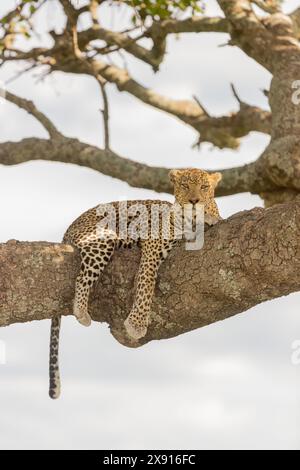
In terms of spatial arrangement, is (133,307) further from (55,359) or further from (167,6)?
(167,6)

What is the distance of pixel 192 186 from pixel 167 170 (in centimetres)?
343

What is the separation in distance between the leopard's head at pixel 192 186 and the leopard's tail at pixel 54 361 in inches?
63.7

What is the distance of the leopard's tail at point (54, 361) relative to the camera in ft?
27.0

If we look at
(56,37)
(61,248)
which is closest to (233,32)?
(56,37)

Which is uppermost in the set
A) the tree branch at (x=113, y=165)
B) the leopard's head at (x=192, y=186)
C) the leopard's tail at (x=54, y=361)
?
the tree branch at (x=113, y=165)

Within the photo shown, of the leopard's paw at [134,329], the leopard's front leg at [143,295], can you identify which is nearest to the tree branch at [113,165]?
the leopard's front leg at [143,295]

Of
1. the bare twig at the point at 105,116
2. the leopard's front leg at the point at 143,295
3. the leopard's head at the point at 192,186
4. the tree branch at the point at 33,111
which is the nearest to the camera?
the leopard's front leg at the point at 143,295

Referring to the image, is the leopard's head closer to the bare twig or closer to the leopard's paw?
the leopard's paw

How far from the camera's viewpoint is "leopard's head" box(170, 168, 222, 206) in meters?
8.04

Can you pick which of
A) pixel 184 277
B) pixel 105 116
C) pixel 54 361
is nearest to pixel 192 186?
pixel 184 277

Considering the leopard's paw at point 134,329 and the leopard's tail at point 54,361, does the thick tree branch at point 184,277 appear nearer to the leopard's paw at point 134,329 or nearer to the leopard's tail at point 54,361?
the leopard's paw at point 134,329

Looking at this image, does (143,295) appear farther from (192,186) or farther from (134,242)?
(192,186)

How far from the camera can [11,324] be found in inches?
309

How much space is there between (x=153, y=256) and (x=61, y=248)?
0.85m
